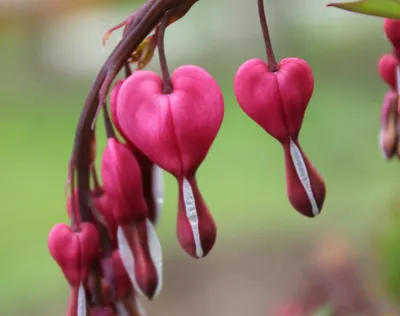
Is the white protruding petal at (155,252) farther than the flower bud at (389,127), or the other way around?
the flower bud at (389,127)

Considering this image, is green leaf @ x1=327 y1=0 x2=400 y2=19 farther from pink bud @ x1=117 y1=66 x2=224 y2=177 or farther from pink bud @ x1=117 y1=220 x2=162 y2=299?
pink bud @ x1=117 y1=220 x2=162 y2=299

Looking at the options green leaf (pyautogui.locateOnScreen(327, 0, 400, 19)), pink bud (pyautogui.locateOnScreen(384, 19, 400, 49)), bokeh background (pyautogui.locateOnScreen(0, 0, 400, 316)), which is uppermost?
green leaf (pyautogui.locateOnScreen(327, 0, 400, 19))

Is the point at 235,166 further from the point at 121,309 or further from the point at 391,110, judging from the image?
the point at 121,309

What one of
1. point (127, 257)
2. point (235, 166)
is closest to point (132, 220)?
point (127, 257)

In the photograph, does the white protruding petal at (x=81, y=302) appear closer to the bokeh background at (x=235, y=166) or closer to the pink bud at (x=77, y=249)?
the pink bud at (x=77, y=249)

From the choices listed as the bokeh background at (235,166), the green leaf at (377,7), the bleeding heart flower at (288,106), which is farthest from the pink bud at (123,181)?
the bokeh background at (235,166)

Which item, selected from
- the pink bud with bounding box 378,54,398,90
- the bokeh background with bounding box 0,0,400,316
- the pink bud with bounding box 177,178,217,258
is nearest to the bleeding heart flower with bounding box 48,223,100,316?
the pink bud with bounding box 177,178,217,258

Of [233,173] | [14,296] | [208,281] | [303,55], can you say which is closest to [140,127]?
[208,281]
